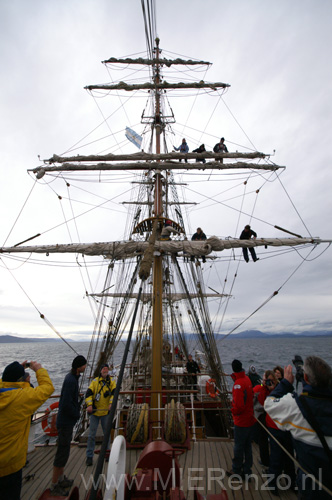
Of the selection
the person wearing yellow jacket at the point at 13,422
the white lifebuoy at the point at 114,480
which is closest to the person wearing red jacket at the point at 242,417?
the white lifebuoy at the point at 114,480

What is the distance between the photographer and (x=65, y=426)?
3.23m

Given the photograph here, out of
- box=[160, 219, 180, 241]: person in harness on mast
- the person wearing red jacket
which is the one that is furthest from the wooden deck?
box=[160, 219, 180, 241]: person in harness on mast

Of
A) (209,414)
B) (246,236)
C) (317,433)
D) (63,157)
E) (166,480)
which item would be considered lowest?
(209,414)

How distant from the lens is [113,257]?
8.88 m

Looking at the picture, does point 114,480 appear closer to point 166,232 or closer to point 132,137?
point 166,232

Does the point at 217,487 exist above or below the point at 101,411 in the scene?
below

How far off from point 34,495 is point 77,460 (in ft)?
3.04

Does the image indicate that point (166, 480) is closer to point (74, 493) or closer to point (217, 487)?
point (74, 493)

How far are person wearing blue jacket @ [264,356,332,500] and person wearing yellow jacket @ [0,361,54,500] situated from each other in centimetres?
214

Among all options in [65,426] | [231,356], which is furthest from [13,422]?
[231,356]

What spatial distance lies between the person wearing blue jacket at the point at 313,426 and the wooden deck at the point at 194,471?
5.92 feet

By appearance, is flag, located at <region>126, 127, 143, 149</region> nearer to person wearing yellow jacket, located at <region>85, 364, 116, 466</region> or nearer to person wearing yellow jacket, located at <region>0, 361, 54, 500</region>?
person wearing yellow jacket, located at <region>85, 364, 116, 466</region>

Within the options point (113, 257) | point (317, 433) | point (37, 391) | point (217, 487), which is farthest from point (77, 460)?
point (113, 257)

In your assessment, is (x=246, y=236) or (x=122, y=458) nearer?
(x=122, y=458)
